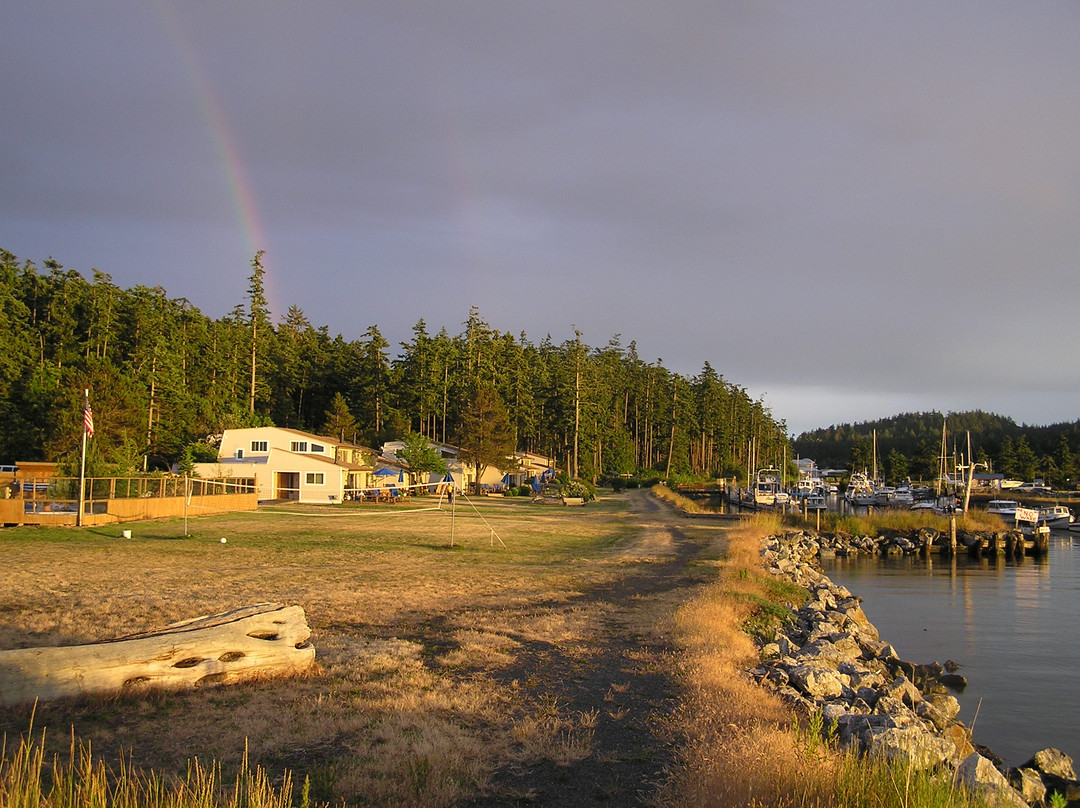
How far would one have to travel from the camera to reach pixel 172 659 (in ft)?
29.9

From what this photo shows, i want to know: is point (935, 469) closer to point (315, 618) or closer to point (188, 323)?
point (188, 323)

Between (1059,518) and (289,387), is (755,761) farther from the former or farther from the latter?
(289,387)

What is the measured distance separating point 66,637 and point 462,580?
387 inches

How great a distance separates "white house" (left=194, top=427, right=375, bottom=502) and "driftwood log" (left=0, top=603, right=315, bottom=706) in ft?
144

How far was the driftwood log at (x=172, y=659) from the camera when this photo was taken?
27.2 feet

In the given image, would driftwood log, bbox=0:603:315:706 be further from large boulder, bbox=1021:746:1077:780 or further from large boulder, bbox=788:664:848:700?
large boulder, bbox=1021:746:1077:780

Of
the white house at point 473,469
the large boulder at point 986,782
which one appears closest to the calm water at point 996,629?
the large boulder at point 986,782

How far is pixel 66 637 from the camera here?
1155 centimetres

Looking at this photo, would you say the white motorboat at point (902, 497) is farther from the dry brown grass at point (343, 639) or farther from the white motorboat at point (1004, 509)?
the dry brown grass at point (343, 639)

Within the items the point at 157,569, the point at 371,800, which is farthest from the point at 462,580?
the point at 371,800

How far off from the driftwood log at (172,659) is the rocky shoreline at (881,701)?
6.66 meters

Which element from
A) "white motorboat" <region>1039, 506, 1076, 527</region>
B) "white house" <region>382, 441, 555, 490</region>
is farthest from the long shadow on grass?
"white motorboat" <region>1039, 506, 1076, 527</region>

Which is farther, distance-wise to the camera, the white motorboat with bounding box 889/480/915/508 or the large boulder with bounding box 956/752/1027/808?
the white motorboat with bounding box 889/480/915/508

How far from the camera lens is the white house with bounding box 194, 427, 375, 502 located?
178 feet
